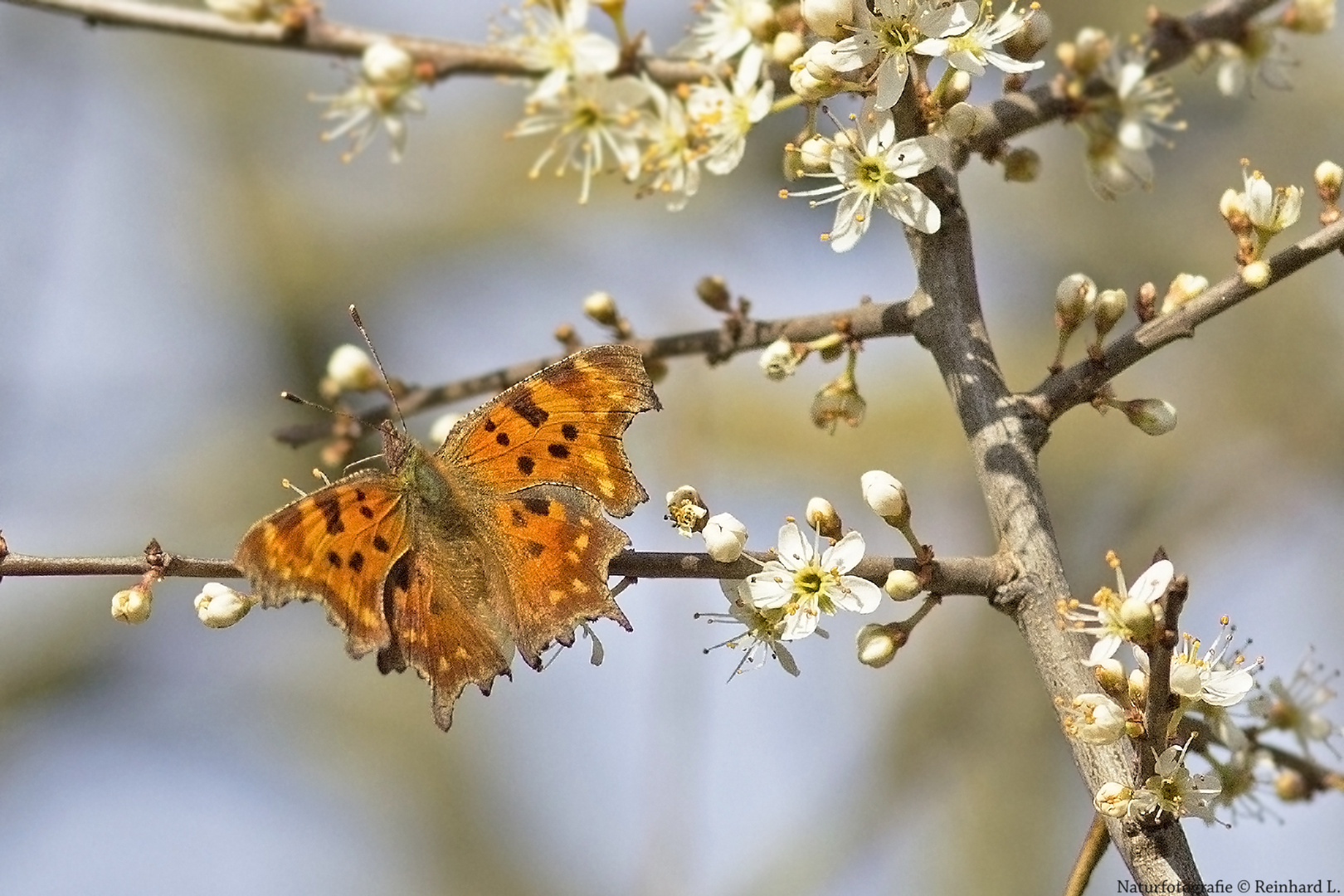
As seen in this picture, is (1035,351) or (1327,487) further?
(1035,351)

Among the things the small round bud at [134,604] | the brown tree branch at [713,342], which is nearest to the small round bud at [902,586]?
the brown tree branch at [713,342]

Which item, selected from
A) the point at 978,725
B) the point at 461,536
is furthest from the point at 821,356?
the point at 978,725

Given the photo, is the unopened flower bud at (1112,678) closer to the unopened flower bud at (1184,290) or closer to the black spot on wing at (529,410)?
the unopened flower bud at (1184,290)

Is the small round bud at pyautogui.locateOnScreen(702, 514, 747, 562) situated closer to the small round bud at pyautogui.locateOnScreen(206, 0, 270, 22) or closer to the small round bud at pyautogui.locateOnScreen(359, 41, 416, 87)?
the small round bud at pyautogui.locateOnScreen(359, 41, 416, 87)

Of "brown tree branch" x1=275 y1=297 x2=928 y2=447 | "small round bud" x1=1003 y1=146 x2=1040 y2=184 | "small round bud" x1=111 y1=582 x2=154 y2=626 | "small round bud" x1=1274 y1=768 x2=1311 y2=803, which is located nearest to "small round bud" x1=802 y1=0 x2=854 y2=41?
"brown tree branch" x1=275 y1=297 x2=928 y2=447

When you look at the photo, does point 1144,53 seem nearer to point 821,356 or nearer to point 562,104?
point 821,356

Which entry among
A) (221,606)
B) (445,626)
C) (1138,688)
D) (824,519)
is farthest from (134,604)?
A: (1138,688)
